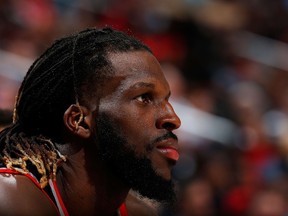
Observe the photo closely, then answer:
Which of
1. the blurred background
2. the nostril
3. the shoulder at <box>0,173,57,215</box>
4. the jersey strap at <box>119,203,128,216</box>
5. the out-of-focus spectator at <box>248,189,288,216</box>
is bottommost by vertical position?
the shoulder at <box>0,173,57,215</box>

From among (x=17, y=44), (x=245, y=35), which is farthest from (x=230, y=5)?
(x=17, y=44)

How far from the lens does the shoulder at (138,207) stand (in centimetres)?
335

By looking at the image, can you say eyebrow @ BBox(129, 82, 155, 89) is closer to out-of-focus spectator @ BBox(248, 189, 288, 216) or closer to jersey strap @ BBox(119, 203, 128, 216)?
jersey strap @ BBox(119, 203, 128, 216)

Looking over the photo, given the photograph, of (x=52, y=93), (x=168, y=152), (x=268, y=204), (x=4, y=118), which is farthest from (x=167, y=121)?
(x=268, y=204)

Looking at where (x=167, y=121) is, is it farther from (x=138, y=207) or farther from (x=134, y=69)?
(x=138, y=207)

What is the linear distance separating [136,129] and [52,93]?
1.29 feet

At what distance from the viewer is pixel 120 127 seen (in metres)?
2.91

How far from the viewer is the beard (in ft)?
9.49

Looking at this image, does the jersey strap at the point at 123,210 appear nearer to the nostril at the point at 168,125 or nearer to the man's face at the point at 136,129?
the man's face at the point at 136,129

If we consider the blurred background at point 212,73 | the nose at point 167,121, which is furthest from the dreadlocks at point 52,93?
the blurred background at point 212,73

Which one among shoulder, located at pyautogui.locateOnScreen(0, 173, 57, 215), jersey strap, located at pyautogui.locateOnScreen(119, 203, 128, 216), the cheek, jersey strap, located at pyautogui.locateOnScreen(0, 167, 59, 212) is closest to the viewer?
shoulder, located at pyautogui.locateOnScreen(0, 173, 57, 215)

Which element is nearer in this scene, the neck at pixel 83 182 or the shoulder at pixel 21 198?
the shoulder at pixel 21 198

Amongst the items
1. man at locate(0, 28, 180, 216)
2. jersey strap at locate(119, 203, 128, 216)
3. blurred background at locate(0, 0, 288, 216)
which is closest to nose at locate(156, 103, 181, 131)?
man at locate(0, 28, 180, 216)

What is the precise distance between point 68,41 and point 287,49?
566 cm
